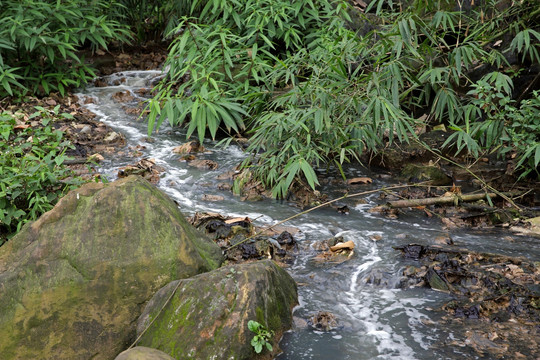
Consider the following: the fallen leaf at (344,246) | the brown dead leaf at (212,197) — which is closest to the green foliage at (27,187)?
the brown dead leaf at (212,197)

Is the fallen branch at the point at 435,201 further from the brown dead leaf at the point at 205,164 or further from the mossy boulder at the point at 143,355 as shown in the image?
the mossy boulder at the point at 143,355

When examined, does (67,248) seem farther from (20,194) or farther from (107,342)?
(20,194)

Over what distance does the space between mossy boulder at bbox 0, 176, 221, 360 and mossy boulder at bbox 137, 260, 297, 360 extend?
160mm

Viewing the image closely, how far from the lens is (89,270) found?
2896 millimetres

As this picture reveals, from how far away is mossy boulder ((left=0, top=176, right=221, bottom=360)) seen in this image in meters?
2.81

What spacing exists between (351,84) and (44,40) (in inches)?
171

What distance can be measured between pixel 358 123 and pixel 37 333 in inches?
127

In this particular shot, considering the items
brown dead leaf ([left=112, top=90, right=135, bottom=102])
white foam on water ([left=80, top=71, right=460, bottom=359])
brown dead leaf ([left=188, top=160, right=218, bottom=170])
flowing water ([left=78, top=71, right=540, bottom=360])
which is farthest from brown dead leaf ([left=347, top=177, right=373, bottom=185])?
brown dead leaf ([left=112, top=90, right=135, bottom=102])

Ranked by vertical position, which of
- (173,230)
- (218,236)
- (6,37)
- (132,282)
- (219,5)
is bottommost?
(218,236)

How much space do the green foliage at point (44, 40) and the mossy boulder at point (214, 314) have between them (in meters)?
5.15

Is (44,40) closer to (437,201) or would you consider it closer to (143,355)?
(437,201)

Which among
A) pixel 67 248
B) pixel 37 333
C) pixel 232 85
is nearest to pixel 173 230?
pixel 67 248

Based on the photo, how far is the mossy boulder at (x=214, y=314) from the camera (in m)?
2.66

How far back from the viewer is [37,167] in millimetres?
3695
